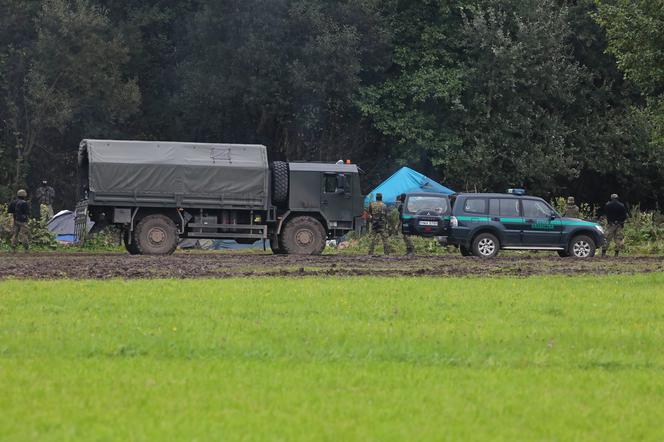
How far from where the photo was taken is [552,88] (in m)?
50.8

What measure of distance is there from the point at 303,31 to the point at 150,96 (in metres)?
9.83

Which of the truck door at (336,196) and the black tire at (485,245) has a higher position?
the truck door at (336,196)

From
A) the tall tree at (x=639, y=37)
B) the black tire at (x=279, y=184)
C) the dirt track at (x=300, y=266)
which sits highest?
the tall tree at (x=639, y=37)

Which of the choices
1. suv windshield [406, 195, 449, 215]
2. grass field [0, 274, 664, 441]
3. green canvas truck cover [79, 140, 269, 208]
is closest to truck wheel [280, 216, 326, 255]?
green canvas truck cover [79, 140, 269, 208]

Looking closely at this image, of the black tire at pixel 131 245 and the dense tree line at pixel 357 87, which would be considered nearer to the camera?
the black tire at pixel 131 245

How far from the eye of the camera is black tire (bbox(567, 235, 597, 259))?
107ft

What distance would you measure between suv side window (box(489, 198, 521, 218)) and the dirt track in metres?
1.79

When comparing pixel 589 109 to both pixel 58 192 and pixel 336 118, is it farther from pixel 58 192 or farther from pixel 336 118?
pixel 58 192

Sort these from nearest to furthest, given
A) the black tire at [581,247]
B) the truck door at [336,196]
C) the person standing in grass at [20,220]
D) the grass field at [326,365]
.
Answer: the grass field at [326,365], the truck door at [336,196], the black tire at [581,247], the person standing in grass at [20,220]

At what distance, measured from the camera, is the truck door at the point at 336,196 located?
106 feet

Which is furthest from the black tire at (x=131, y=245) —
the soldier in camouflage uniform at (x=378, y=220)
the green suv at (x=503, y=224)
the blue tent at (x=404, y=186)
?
the blue tent at (x=404, y=186)

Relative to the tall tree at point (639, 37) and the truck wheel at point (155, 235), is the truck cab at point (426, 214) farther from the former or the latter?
the truck wheel at point (155, 235)

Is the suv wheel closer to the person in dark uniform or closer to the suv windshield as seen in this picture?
the person in dark uniform

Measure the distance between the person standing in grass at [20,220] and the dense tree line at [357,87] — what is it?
15346mm
